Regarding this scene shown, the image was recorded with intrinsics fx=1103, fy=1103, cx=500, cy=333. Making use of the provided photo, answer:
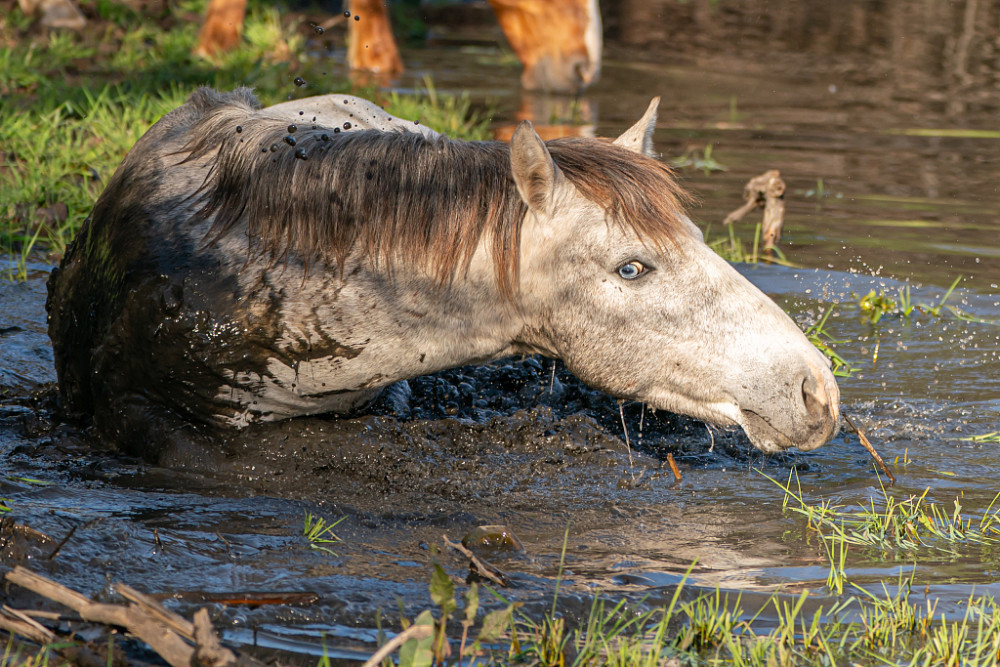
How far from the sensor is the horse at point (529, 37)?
413 inches

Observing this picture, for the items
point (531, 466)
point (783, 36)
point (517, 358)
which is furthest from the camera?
point (783, 36)

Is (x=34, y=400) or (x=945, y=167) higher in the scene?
(x=945, y=167)

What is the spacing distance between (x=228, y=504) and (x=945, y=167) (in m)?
7.18

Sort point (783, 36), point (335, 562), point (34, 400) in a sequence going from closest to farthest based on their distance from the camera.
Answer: point (335, 562) < point (34, 400) < point (783, 36)

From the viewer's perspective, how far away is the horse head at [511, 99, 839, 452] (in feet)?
11.8

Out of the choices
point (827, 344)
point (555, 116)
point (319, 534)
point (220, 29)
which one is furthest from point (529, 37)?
point (319, 534)

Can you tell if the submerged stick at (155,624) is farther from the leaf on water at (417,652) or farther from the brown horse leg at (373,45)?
the brown horse leg at (373,45)

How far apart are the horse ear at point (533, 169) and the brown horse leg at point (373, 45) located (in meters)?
8.02

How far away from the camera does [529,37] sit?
10.9 metres

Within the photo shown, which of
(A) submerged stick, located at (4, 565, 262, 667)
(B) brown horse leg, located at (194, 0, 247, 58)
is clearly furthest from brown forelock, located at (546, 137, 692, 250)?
(B) brown horse leg, located at (194, 0, 247, 58)

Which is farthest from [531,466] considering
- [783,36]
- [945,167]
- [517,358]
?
[783,36]

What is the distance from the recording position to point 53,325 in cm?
440

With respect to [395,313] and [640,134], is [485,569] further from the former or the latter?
[640,134]

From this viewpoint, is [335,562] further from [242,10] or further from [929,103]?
[929,103]
